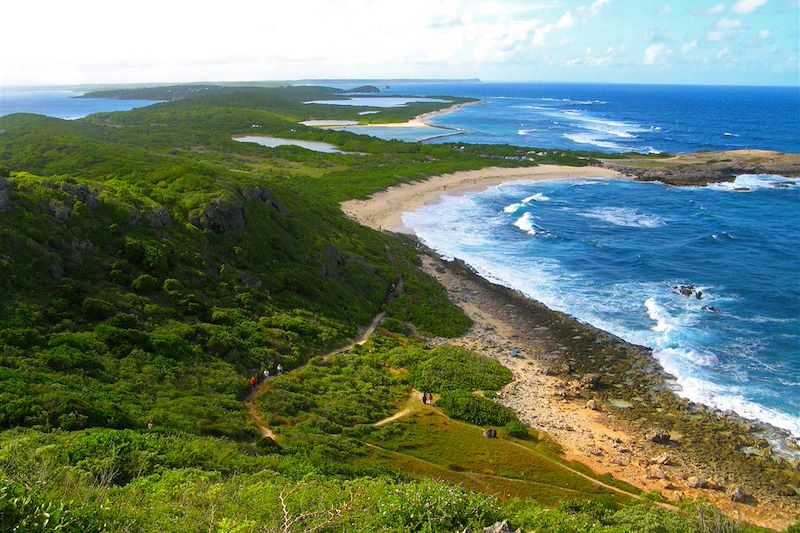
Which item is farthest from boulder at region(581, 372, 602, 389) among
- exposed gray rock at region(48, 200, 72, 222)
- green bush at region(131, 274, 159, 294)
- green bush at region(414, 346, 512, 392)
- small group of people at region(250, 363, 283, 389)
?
exposed gray rock at region(48, 200, 72, 222)

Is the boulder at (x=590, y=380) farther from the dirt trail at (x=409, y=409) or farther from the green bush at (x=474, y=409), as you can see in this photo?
the dirt trail at (x=409, y=409)

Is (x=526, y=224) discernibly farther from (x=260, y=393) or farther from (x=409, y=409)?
(x=260, y=393)

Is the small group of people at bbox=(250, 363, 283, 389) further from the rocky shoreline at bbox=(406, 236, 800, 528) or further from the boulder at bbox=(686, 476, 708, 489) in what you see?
the boulder at bbox=(686, 476, 708, 489)

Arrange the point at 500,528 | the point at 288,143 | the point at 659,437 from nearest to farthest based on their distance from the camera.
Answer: the point at 500,528, the point at 659,437, the point at 288,143

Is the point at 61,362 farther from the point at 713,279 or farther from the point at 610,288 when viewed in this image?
the point at 713,279

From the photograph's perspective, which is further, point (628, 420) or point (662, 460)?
point (628, 420)

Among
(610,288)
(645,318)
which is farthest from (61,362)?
(610,288)

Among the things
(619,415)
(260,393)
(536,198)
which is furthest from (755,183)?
(260,393)
